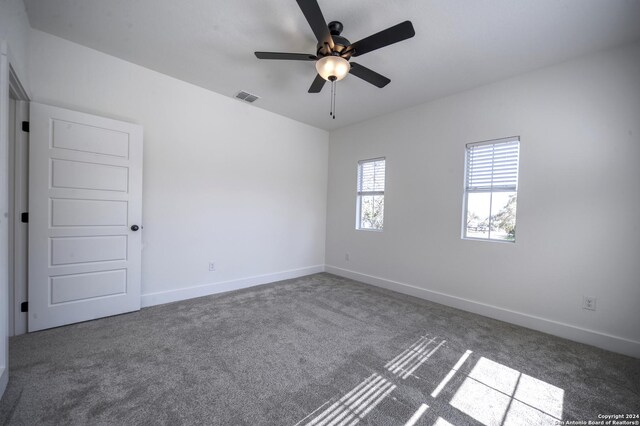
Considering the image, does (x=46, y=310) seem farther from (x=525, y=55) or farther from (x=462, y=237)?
(x=525, y=55)

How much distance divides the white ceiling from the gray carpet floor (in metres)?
2.80

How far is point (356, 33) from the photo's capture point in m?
2.35

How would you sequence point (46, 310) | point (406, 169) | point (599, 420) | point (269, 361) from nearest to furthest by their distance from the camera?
1. point (599, 420)
2. point (269, 361)
3. point (46, 310)
4. point (406, 169)

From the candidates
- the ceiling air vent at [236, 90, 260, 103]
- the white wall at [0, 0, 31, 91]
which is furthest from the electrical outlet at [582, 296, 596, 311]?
the white wall at [0, 0, 31, 91]

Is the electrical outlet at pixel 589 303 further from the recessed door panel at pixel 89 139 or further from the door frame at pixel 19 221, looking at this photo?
the door frame at pixel 19 221

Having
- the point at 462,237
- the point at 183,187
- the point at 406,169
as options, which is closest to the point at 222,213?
the point at 183,187

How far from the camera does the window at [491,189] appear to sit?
3.03m

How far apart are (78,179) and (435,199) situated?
417cm

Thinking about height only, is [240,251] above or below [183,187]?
below

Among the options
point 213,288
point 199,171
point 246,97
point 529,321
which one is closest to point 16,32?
point 199,171

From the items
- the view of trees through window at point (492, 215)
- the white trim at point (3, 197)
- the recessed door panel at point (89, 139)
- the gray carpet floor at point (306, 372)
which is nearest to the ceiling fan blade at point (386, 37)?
the view of trees through window at point (492, 215)

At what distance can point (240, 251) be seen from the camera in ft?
13.1

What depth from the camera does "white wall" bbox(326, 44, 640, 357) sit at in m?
2.38

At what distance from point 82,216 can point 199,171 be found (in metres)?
1.33
